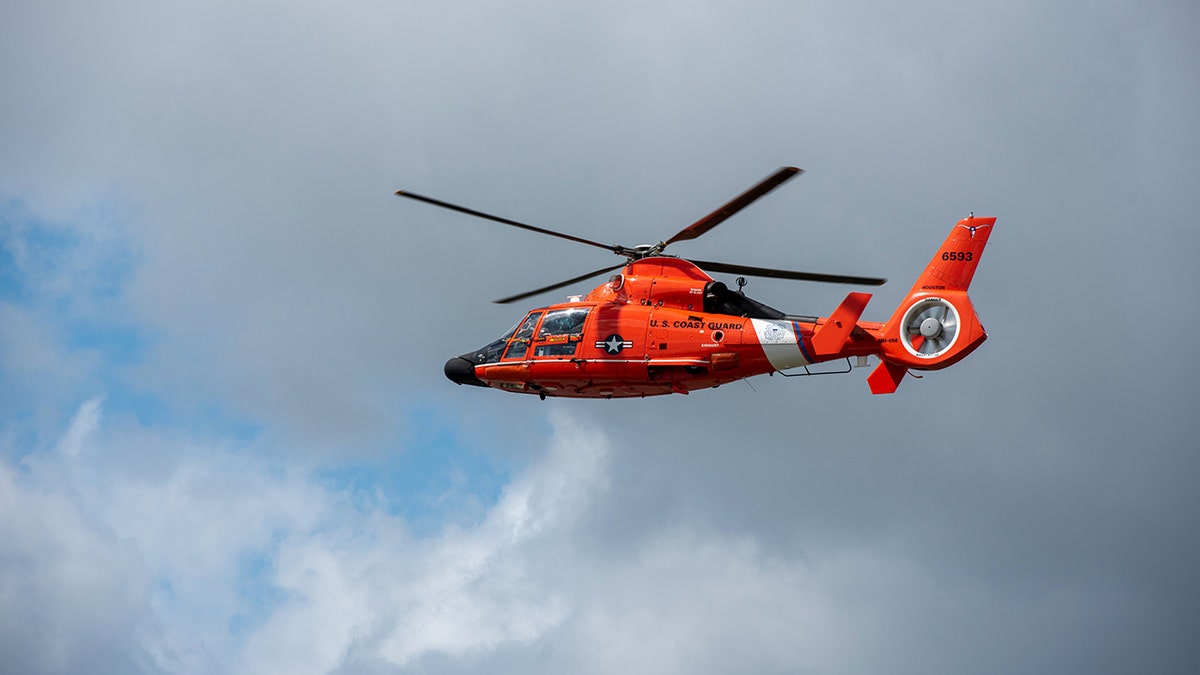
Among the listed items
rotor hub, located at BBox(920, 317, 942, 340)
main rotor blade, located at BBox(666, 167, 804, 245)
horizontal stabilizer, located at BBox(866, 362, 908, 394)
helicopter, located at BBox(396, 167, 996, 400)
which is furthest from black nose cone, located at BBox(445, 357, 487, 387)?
rotor hub, located at BBox(920, 317, 942, 340)

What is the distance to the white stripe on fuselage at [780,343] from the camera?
44719 mm

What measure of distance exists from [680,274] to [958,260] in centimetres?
899

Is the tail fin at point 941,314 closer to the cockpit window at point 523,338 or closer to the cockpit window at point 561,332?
the cockpit window at point 561,332

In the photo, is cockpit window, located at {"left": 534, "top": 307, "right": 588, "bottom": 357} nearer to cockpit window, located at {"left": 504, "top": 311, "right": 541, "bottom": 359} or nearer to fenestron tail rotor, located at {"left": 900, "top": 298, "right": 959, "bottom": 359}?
cockpit window, located at {"left": 504, "top": 311, "right": 541, "bottom": 359}

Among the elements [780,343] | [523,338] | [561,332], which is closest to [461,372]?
[523,338]

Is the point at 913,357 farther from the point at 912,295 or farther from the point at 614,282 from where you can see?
the point at 614,282

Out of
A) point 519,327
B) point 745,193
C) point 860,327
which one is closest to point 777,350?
point 860,327

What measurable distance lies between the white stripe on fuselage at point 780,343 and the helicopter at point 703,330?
0.03m

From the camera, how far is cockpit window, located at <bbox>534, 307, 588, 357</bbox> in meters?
48.1

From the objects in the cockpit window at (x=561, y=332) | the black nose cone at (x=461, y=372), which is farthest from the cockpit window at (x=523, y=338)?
the black nose cone at (x=461, y=372)

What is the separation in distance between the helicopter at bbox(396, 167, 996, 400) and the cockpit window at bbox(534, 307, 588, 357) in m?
0.05

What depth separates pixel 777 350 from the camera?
44906 millimetres

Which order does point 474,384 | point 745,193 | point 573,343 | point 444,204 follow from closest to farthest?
point 745,193, point 444,204, point 573,343, point 474,384

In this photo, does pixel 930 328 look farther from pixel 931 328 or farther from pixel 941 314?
pixel 941 314
